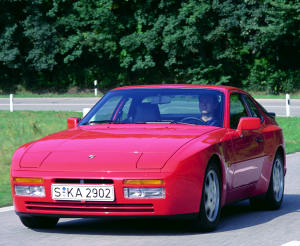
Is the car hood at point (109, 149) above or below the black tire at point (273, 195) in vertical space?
above

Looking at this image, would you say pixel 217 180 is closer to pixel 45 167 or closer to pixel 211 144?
pixel 211 144

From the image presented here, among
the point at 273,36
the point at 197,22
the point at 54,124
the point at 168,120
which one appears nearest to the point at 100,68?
the point at 197,22

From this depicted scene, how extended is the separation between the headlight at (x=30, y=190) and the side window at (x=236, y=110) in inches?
88.6

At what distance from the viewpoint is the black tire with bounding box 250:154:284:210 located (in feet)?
28.7

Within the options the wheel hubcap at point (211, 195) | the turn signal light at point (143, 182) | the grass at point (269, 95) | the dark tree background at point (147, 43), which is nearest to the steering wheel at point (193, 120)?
the wheel hubcap at point (211, 195)

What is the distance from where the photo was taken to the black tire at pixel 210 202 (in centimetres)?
679

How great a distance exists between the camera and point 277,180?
9070mm

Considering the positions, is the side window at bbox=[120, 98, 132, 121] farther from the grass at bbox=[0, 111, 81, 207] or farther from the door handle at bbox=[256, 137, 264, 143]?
the grass at bbox=[0, 111, 81, 207]

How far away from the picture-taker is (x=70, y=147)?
22.5ft

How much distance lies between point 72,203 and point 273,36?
38.9 m

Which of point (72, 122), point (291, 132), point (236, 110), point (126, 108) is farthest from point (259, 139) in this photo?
point (291, 132)

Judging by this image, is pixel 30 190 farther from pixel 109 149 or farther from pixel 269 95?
pixel 269 95

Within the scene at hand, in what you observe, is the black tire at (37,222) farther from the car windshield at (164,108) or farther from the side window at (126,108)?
the side window at (126,108)

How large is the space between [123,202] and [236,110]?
2.45 meters
